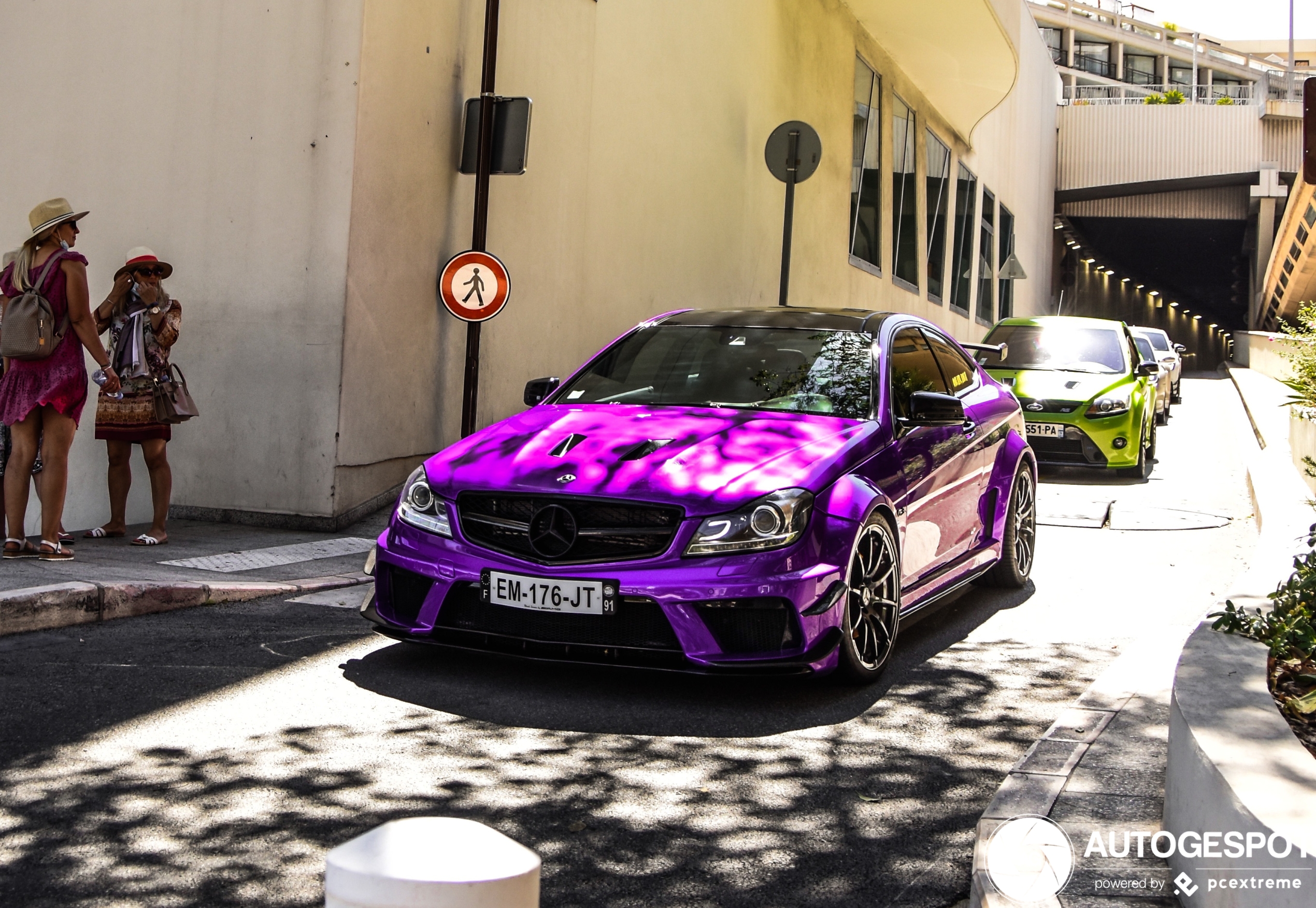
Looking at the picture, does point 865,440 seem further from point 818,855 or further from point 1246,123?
point 1246,123

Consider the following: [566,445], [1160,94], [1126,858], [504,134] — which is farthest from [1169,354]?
[1160,94]

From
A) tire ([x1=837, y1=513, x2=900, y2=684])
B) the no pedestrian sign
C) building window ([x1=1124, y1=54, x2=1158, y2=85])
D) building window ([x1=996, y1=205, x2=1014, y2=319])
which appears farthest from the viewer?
building window ([x1=1124, y1=54, x2=1158, y2=85])

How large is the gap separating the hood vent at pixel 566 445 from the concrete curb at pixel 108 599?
1.29m

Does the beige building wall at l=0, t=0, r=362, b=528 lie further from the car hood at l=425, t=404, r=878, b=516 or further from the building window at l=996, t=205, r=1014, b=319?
the building window at l=996, t=205, r=1014, b=319

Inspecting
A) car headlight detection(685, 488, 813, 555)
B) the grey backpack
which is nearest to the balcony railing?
the grey backpack

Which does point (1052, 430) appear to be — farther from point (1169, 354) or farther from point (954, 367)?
point (1169, 354)

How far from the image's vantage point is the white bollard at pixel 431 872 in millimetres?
1707

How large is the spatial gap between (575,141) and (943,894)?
9.52 meters

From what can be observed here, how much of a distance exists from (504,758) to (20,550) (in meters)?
4.05

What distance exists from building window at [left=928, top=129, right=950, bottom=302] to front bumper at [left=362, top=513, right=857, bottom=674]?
2199cm

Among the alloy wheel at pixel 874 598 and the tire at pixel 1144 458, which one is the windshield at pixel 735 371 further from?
the tire at pixel 1144 458

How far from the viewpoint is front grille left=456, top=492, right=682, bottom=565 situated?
4961mm

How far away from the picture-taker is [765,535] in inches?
194

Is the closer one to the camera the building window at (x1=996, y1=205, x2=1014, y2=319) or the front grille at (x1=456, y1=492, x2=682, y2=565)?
the front grille at (x1=456, y1=492, x2=682, y2=565)
